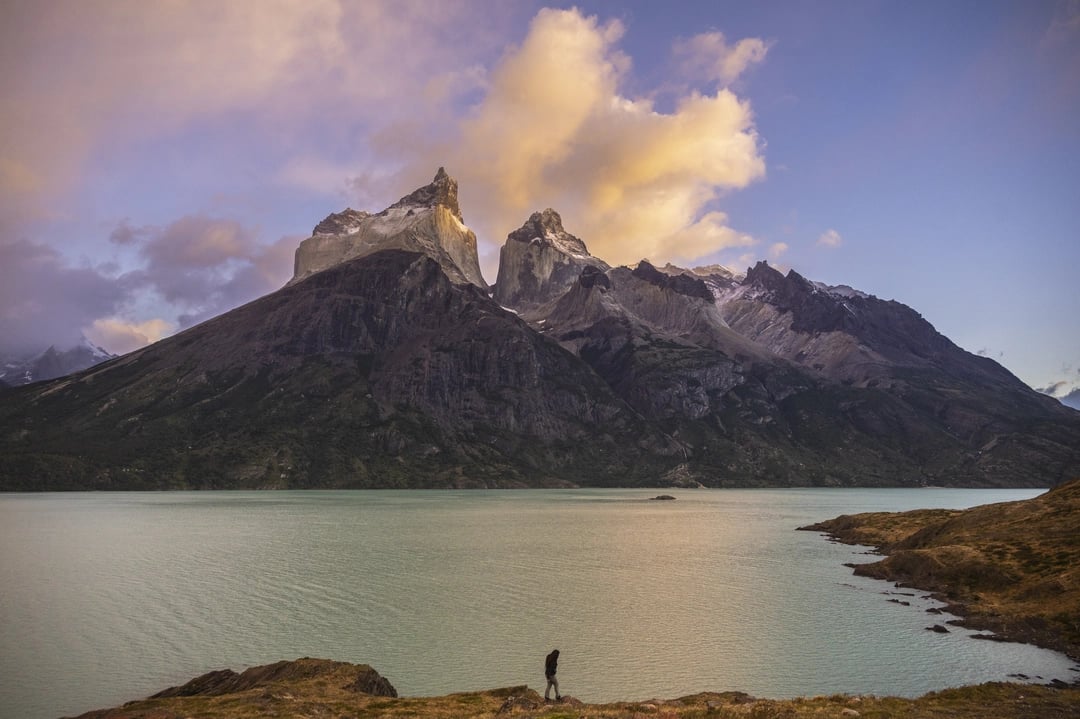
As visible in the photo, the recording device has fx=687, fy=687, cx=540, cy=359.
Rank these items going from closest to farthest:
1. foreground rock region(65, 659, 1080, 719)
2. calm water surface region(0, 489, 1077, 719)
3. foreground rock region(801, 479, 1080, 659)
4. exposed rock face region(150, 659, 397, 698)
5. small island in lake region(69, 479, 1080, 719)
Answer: foreground rock region(65, 659, 1080, 719), small island in lake region(69, 479, 1080, 719), exposed rock face region(150, 659, 397, 698), calm water surface region(0, 489, 1077, 719), foreground rock region(801, 479, 1080, 659)

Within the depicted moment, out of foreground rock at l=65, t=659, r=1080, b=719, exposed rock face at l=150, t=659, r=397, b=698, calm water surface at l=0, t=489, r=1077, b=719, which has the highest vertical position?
foreground rock at l=65, t=659, r=1080, b=719

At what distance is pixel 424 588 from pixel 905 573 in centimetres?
6931

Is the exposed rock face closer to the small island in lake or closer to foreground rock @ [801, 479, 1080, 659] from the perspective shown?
the small island in lake

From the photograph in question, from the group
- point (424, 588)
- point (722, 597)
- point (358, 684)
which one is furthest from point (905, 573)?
point (358, 684)

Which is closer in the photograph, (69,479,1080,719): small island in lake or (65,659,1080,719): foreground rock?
(65,659,1080,719): foreground rock

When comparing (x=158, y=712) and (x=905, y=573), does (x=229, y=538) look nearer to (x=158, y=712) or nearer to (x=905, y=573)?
(x=158, y=712)

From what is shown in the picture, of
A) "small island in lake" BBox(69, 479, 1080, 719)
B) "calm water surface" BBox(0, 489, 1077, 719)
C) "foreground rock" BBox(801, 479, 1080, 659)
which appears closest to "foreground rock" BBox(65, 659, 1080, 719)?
"small island in lake" BBox(69, 479, 1080, 719)

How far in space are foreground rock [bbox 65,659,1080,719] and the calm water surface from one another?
5.97 m

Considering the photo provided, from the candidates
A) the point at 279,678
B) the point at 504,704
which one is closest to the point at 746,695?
the point at 504,704

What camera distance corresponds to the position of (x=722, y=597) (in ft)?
284

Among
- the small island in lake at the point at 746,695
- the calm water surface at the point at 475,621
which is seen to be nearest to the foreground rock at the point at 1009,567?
the small island in lake at the point at 746,695

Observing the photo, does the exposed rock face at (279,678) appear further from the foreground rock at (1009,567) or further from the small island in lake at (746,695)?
the foreground rock at (1009,567)

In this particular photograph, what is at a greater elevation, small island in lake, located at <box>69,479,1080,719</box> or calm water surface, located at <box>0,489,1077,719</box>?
small island in lake, located at <box>69,479,1080,719</box>

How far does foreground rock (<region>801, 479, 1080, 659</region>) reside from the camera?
6850 cm
